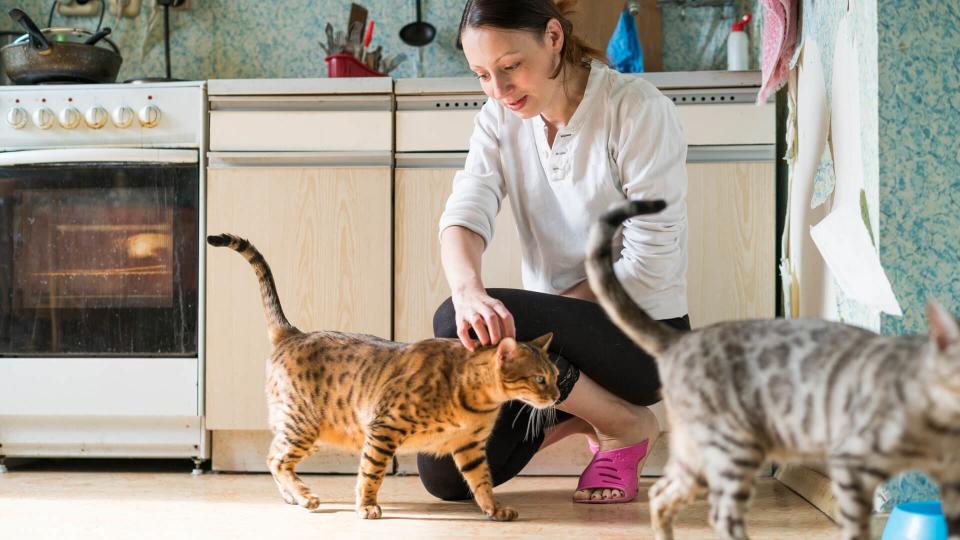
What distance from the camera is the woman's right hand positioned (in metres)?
1.65

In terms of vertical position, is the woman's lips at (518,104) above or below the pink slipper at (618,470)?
above

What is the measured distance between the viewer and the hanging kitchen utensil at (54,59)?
275 cm

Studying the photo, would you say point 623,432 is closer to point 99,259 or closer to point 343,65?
point 343,65

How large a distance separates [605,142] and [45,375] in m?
1.81

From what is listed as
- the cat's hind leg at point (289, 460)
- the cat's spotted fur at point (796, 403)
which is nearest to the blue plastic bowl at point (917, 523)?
the cat's spotted fur at point (796, 403)

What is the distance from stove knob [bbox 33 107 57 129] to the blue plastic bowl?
8.03 feet

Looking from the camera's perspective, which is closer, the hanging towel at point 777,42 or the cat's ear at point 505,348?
the cat's ear at point 505,348

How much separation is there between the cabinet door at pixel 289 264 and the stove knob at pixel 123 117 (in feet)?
0.93

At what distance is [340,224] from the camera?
2643 millimetres

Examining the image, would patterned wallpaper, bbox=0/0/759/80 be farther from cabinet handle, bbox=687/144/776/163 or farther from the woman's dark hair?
the woman's dark hair

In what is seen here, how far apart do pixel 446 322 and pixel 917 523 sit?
1032 millimetres

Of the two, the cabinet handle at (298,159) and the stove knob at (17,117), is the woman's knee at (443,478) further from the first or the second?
the stove knob at (17,117)

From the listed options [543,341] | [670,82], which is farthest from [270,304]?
[670,82]

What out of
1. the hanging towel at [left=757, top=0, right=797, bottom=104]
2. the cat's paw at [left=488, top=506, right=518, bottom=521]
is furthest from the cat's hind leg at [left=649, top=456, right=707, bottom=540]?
the hanging towel at [left=757, top=0, right=797, bottom=104]
